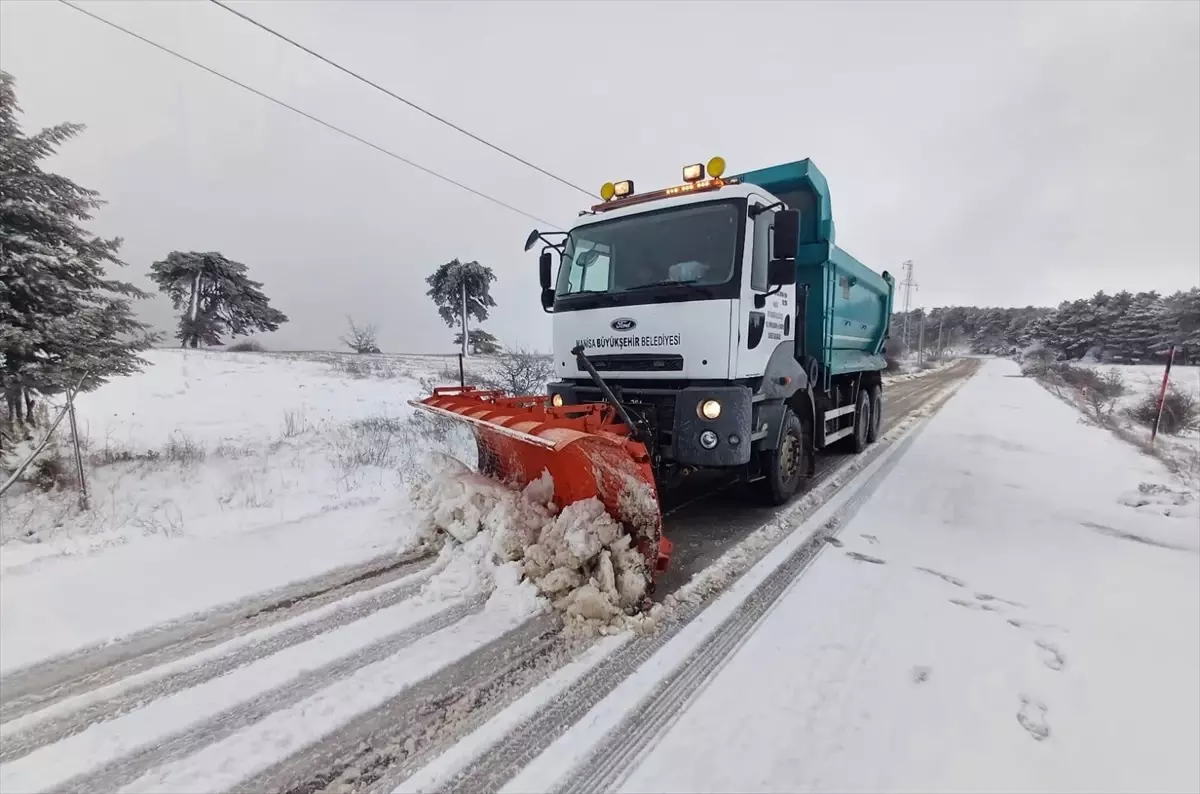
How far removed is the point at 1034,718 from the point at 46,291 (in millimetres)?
8318

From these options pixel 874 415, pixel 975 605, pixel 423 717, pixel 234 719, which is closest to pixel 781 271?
pixel 975 605

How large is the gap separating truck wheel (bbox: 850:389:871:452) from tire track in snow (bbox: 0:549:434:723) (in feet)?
22.5

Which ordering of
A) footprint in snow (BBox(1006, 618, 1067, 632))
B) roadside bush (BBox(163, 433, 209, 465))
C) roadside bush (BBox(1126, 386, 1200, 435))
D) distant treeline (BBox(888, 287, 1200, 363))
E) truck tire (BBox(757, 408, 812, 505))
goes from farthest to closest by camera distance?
Answer: 1. distant treeline (BBox(888, 287, 1200, 363))
2. roadside bush (BBox(1126, 386, 1200, 435))
3. roadside bush (BBox(163, 433, 209, 465))
4. truck tire (BBox(757, 408, 812, 505))
5. footprint in snow (BBox(1006, 618, 1067, 632))

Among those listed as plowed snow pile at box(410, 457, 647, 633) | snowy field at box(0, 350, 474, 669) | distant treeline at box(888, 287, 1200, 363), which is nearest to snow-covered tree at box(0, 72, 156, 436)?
snowy field at box(0, 350, 474, 669)

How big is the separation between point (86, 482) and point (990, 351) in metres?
118

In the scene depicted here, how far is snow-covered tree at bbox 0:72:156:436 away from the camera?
4980mm

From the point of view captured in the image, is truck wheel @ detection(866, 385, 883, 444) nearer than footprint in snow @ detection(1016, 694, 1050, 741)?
No

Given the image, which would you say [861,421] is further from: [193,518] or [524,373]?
[193,518]

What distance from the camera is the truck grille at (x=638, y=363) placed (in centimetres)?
435

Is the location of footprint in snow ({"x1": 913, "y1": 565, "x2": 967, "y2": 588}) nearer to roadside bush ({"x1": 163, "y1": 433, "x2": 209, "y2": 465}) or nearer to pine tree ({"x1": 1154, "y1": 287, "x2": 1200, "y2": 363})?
roadside bush ({"x1": 163, "y1": 433, "x2": 209, "y2": 465})

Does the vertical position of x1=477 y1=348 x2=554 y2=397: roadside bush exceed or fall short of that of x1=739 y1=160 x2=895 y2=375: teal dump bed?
it falls short

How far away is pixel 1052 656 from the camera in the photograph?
2.70m

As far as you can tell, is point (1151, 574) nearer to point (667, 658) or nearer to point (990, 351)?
point (667, 658)

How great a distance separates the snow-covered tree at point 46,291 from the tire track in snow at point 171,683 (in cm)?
411
